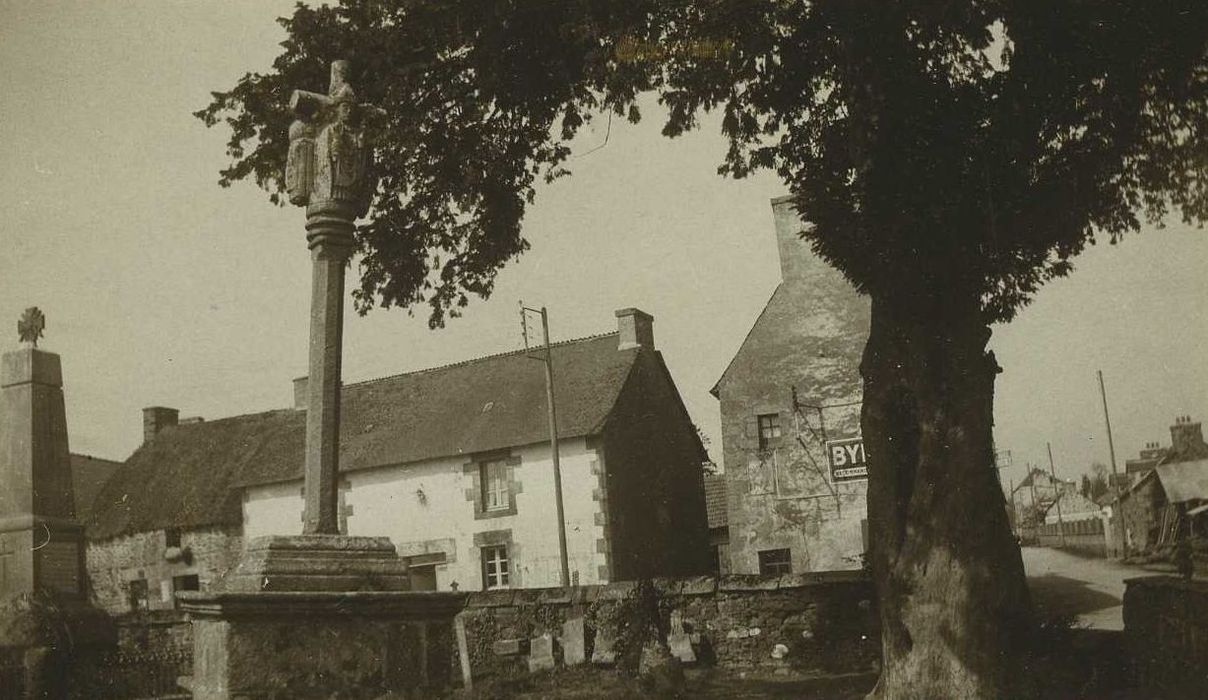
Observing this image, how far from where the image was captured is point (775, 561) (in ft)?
86.3

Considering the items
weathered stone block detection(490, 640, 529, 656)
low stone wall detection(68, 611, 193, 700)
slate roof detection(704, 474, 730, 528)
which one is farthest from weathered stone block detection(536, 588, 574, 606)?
slate roof detection(704, 474, 730, 528)

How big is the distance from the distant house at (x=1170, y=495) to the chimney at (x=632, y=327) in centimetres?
1530

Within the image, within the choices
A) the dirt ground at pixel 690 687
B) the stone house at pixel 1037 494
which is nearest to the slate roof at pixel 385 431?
the dirt ground at pixel 690 687

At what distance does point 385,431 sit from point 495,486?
16.0 ft

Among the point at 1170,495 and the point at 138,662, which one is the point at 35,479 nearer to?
the point at 138,662

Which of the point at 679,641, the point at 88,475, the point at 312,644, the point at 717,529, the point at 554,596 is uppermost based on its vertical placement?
the point at 88,475

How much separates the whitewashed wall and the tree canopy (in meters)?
17.0

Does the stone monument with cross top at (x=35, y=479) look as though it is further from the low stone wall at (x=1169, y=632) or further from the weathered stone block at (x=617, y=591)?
the low stone wall at (x=1169, y=632)

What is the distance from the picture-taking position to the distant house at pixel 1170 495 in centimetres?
2977

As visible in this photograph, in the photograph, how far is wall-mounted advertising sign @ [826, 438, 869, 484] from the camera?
2586 cm

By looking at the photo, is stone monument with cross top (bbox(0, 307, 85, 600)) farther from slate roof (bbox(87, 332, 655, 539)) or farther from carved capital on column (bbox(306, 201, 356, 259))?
slate roof (bbox(87, 332, 655, 539))

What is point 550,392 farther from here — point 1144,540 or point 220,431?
point 1144,540

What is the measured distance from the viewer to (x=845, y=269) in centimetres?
1095

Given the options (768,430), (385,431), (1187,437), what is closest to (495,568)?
(385,431)
